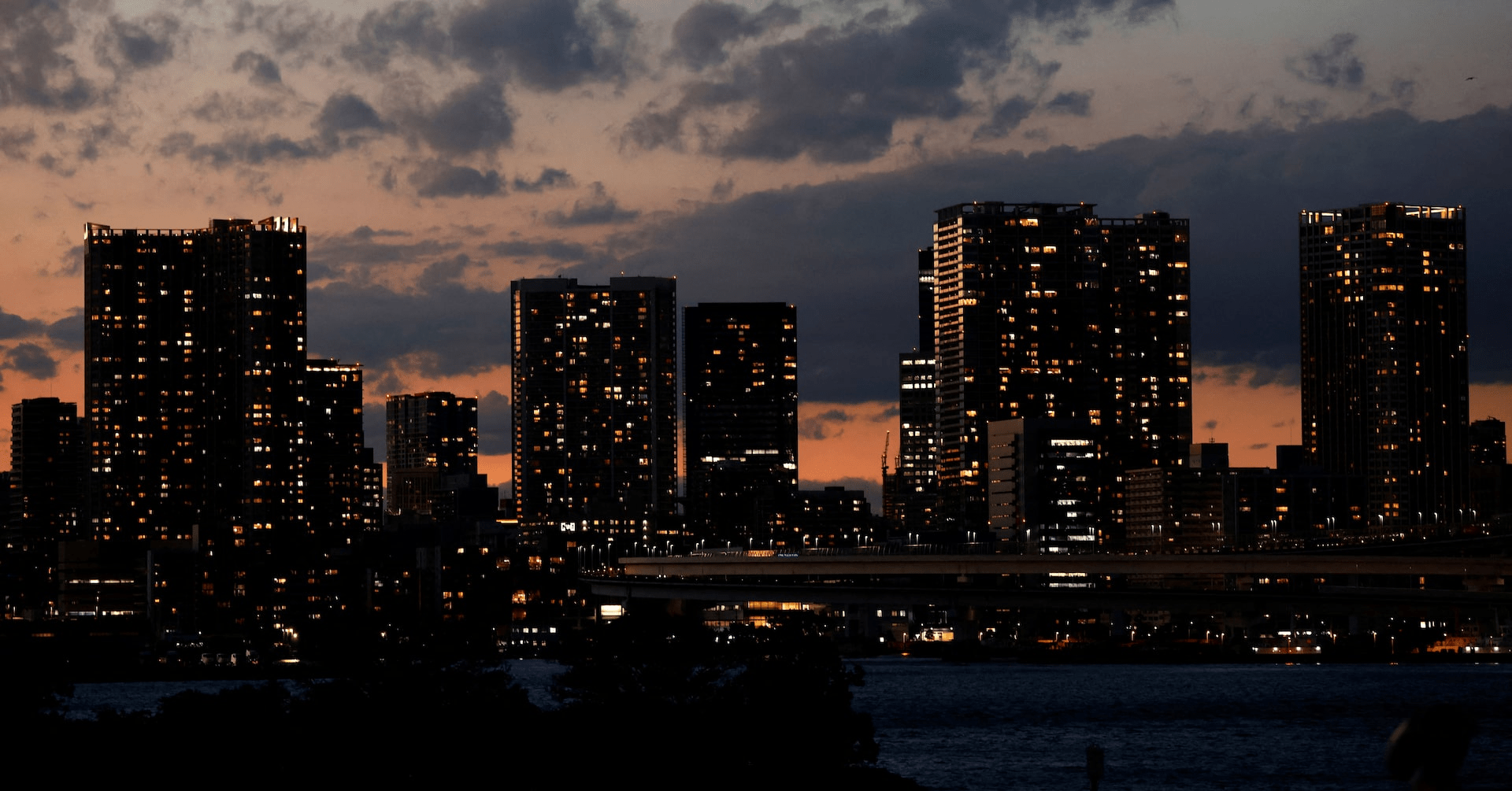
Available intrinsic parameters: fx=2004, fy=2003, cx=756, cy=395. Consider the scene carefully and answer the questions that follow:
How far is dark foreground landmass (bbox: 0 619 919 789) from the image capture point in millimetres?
52094

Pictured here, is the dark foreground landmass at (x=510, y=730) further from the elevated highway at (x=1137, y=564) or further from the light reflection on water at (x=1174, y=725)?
the elevated highway at (x=1137, y=564)

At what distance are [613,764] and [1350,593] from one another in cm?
10444

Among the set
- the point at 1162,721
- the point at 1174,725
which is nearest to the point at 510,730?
the point at 1174,725

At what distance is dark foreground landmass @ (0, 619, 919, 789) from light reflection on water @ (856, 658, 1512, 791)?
16.9 m

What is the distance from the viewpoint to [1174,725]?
11556 centimetres

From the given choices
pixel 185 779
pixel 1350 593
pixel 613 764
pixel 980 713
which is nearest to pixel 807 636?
pixel 613 764

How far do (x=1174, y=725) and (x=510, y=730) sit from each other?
6965 cm

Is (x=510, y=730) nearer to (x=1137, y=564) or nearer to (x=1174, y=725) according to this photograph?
(x=1174, y=725)

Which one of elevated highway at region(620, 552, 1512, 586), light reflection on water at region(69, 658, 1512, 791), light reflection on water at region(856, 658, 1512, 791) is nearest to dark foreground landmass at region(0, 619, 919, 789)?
light reflection on water at region(856, 658, 1512, 791)

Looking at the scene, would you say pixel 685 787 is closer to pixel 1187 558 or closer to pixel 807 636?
pixel 807 636

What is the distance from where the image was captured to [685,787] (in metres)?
51.8

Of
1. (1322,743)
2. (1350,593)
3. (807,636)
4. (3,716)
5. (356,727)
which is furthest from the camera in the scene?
(1350,593)

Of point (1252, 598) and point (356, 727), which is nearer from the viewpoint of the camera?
point (356, 727)

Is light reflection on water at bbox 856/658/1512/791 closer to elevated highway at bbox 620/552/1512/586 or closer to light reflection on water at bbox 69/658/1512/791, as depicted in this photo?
light reflection on water at bbox 69/658/1512/791
